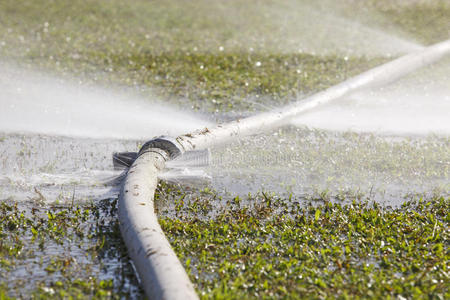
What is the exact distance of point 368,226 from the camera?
5273 mm

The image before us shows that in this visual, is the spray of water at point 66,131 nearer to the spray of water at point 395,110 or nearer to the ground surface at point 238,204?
the ground surface at point 238,204

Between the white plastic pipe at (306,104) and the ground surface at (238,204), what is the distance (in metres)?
0.23

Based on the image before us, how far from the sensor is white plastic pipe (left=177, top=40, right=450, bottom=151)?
692 centimetres

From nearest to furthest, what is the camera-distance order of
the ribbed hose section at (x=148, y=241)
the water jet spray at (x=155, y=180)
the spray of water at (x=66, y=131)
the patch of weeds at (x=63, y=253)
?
the ribbed hose section at (x=148, y=241) < the water jet spray at (x=155, y=180) < the patch of weeds at (x=63, y=253) < the spray of water at (x=66, y=131)

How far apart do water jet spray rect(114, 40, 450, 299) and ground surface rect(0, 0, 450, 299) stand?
0.21 m

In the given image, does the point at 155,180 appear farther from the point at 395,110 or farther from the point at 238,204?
the point at 395,110

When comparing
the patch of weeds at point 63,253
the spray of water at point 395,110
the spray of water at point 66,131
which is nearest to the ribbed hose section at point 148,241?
the patch of weeds at point 63,253

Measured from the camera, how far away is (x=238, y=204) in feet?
18.9

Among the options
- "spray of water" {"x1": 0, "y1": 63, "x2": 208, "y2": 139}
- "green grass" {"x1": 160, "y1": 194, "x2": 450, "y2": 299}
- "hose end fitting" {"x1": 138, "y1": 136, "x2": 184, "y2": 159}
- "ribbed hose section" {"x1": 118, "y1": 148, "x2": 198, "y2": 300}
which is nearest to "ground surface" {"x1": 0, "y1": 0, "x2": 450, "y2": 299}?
"green grass" {"x1": 160, "y1": 194, "x2": 450, "y2": 299}

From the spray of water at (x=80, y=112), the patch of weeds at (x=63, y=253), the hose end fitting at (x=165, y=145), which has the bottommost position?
the patch of weeds at (x=63, y=253)

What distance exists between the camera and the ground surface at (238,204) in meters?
4.32

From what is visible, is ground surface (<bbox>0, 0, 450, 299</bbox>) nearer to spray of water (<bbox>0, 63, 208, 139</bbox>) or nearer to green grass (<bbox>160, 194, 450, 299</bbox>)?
green grass (<bbox>160, 194, 450, 299</bbox>)

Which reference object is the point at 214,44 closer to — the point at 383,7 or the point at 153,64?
the point at 153,64

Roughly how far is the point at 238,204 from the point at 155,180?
0.80 meters
